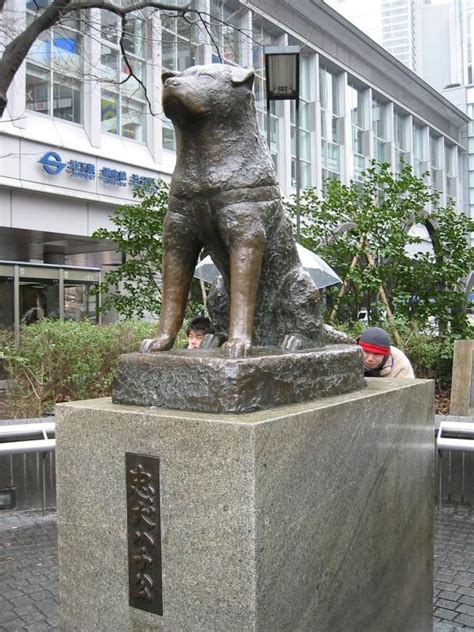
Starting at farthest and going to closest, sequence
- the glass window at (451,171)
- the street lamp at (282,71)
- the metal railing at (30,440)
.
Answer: the glass window at (451,171)
the street lamp at (282,71)
the metal railing at (30,440)

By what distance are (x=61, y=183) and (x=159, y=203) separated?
818 centimetres

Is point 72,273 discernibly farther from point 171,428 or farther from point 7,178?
A: point 171,428

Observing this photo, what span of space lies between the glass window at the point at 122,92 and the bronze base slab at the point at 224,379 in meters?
17.7

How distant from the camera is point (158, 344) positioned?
2783 millimetres

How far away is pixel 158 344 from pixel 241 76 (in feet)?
3.74

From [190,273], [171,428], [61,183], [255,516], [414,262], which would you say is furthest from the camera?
[61,183]

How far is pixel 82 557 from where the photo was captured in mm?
2635

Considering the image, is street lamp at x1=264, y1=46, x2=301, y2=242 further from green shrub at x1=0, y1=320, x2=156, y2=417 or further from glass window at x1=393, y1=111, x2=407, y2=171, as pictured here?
glass window at x1=393, y1=111, x2=407, y2=171

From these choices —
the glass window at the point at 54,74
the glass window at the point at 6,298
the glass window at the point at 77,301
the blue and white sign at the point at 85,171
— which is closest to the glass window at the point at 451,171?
the blue and white sign at the point at 85,171

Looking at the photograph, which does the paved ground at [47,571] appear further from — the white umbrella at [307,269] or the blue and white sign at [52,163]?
the blue and white sign at [52,163]

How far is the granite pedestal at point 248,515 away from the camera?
2203 mm

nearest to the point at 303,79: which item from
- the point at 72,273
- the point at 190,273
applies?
the point at 72,273

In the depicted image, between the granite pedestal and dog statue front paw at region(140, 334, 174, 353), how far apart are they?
0.28 metres

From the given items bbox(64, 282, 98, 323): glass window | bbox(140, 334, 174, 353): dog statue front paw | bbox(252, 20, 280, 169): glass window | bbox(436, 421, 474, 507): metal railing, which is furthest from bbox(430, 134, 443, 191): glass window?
bbox(140, 334, 174, 353): dog statue front paw
